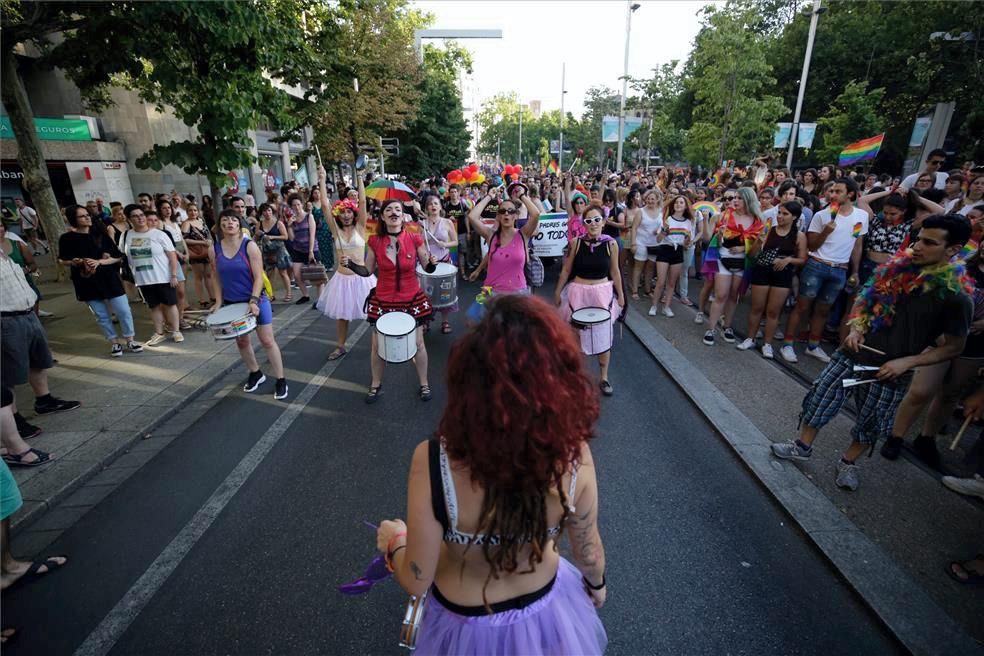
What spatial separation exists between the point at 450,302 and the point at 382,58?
1265cm

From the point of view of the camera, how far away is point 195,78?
19.6ft

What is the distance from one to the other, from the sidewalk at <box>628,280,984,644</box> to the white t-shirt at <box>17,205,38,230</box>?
16.7 meters

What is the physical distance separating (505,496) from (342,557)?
2139 mm

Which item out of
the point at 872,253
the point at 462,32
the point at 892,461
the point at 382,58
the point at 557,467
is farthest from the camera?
the point at 462,32

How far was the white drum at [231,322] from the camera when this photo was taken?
4.69m

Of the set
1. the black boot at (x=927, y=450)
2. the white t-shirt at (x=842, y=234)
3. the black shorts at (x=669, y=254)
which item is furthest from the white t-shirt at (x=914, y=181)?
the black boot at (x=927, y=450)

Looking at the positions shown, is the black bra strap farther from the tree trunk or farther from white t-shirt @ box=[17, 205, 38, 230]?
white t-shirt @ box=[17, 205, 38, 230]

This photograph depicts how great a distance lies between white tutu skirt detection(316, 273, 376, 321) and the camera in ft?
20.8

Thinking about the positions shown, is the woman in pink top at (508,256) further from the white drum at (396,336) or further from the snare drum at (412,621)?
the snare drum at (412,621)

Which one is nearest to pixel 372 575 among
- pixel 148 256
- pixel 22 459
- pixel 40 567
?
pixel 40 567

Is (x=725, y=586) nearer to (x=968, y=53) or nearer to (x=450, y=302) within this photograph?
(x=450, y=302)

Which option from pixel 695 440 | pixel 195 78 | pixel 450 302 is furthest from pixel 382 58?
pixel 695 440

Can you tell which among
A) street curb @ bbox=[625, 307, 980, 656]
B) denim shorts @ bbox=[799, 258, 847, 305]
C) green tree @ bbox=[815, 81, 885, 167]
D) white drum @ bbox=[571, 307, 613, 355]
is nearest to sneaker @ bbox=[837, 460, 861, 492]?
street curb @ bbox=[625, 307, 980, 656]

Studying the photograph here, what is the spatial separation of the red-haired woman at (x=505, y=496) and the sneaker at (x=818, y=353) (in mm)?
5606
